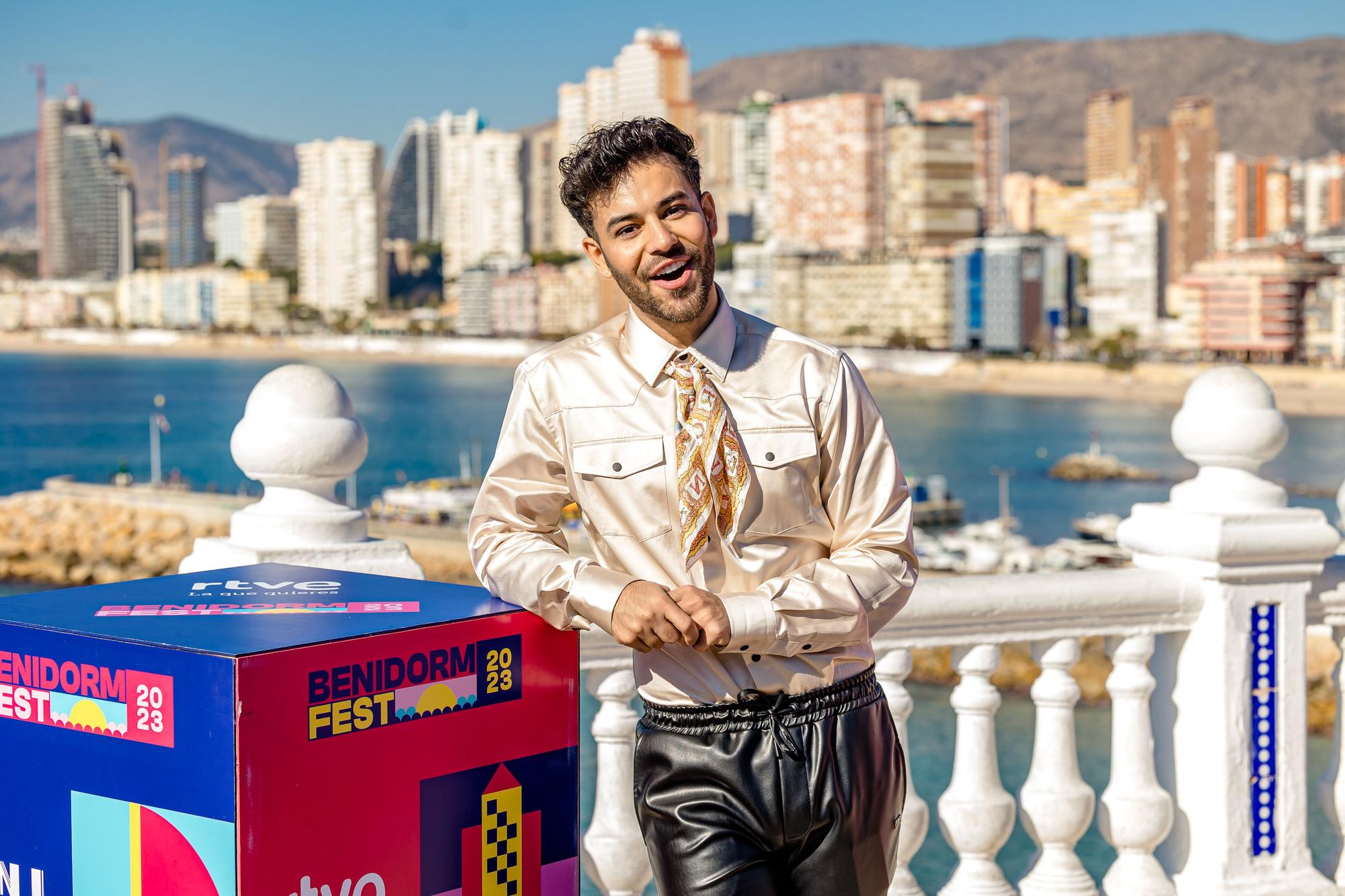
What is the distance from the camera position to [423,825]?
159 centimetres

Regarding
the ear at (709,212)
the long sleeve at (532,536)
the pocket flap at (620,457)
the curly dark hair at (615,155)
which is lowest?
the long sleeve at (532,536)

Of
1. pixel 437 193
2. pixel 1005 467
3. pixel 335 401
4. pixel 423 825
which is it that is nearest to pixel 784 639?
pixel 423 825

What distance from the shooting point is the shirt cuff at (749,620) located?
1602 mm

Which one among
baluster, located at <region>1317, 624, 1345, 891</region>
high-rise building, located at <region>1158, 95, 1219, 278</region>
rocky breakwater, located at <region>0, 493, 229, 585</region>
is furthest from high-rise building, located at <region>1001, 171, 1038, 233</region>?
baluster, located at <region>1317, 624, 1345, 891</region>

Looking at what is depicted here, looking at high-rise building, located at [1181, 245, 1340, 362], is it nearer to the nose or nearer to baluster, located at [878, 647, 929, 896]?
baluster, located at [878, 647, 929, 896]

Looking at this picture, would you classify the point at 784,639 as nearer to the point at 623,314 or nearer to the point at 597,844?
the point at 623,314

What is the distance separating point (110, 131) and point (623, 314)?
559 ft

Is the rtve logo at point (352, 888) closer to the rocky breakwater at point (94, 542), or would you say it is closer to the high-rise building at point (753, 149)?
the rocky breakwater at point (94, 542)

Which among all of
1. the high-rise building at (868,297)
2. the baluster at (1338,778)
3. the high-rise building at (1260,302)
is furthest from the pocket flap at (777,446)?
the high-rise building at (868,297)

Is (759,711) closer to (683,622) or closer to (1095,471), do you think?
(683,622)

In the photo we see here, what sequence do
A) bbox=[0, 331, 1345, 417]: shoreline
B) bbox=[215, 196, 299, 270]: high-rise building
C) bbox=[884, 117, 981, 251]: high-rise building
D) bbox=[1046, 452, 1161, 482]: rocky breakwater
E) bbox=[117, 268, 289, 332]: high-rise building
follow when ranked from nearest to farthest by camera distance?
1. bbox=[1046, 452, 1161, 482]: rocky breakwater
2. bbox=[0, 331, 1345, 417]: shoreline
3. bbox=[884, 117, 981, 251]: high-rise building
4. bbox=[117, 268, 289, 332]: high-rise building
5. bbox=[215, 196, 299, 270]: high-rise building

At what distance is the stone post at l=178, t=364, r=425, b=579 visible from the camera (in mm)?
2029

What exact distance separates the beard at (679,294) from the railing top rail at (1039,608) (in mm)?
750

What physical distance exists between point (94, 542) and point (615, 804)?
34.2 metres
